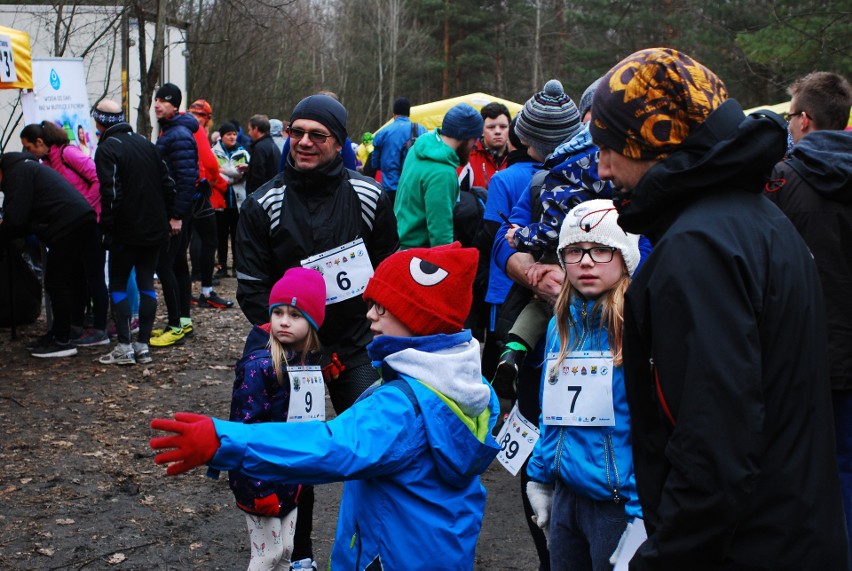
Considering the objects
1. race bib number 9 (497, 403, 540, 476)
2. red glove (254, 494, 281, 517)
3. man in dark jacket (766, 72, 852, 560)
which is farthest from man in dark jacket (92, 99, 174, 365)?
man in dark jacket (766, 72, 852, 560)

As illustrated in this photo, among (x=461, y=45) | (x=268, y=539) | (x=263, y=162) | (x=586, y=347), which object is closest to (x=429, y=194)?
(x=268, y=539)

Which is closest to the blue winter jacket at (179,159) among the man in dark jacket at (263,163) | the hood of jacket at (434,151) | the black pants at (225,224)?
the man in dark jacket at (263,163)

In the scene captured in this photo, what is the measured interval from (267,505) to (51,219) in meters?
5.71

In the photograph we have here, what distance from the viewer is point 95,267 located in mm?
9078

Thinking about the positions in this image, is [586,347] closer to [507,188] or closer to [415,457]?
[415,457]

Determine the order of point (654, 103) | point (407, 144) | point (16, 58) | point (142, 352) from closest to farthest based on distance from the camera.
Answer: point (654, 103) → point (142, 352) → point (16, 58) → point (407, 144)

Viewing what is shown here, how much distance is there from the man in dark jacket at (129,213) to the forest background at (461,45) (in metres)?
4.70

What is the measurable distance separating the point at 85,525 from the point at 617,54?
33.7 metres

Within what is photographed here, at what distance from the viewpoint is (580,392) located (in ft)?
10.3

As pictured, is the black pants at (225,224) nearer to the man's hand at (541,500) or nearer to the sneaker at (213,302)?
the sneaker at (213,302)

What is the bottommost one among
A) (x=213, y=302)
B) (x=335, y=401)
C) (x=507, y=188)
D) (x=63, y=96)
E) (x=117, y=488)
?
(x=213, y=302)

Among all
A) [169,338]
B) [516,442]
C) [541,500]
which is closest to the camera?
[541,500]

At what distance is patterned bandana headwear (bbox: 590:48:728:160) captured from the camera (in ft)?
6.11

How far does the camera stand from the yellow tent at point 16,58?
8852mm
